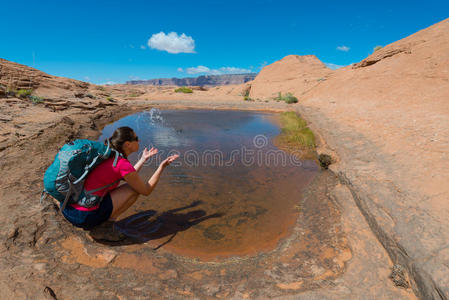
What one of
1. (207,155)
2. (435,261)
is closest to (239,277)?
(435,261)

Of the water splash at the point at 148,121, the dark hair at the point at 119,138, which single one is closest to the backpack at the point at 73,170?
the dark hair at the point at 119,138

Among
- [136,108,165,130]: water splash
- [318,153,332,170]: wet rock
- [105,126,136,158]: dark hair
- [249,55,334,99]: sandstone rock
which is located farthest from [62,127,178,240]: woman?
[249,55,334,99]: sandstone rock

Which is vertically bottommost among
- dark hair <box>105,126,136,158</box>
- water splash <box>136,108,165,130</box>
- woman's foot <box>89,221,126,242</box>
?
woman's foot <box>89,221,126,242</box>

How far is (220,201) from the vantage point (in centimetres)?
416

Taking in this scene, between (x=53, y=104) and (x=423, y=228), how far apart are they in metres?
13.6

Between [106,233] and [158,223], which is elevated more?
[106,233]

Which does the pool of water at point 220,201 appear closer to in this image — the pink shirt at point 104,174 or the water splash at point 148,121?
the pink shirt at point 104,174

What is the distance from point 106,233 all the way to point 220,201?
192 centimetres

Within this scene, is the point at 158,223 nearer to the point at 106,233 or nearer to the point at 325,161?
the point at 106,233

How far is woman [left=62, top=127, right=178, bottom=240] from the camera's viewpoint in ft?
7.88

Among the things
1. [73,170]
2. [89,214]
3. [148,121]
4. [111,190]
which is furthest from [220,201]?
[148,121]

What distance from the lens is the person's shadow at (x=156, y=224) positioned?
3033mm

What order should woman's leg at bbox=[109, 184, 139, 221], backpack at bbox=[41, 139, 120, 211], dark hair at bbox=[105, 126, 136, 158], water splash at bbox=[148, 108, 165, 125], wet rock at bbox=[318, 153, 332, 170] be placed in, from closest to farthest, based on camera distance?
backpack at bbox=[41, 139, 120, 211] → dark hair at bbox=[105, 126, 136, 158] → woman's leg at bbox=[109, 184, 139, 221] → wet rock at bbox=[318, 153, 332, 170] → water splash at bbox=[148, 108, 165, 125]

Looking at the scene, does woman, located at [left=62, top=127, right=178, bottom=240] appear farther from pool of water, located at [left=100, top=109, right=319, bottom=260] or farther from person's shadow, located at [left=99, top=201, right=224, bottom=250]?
pool of water, located at [left=100, top=109, right=319, bottom=260]
